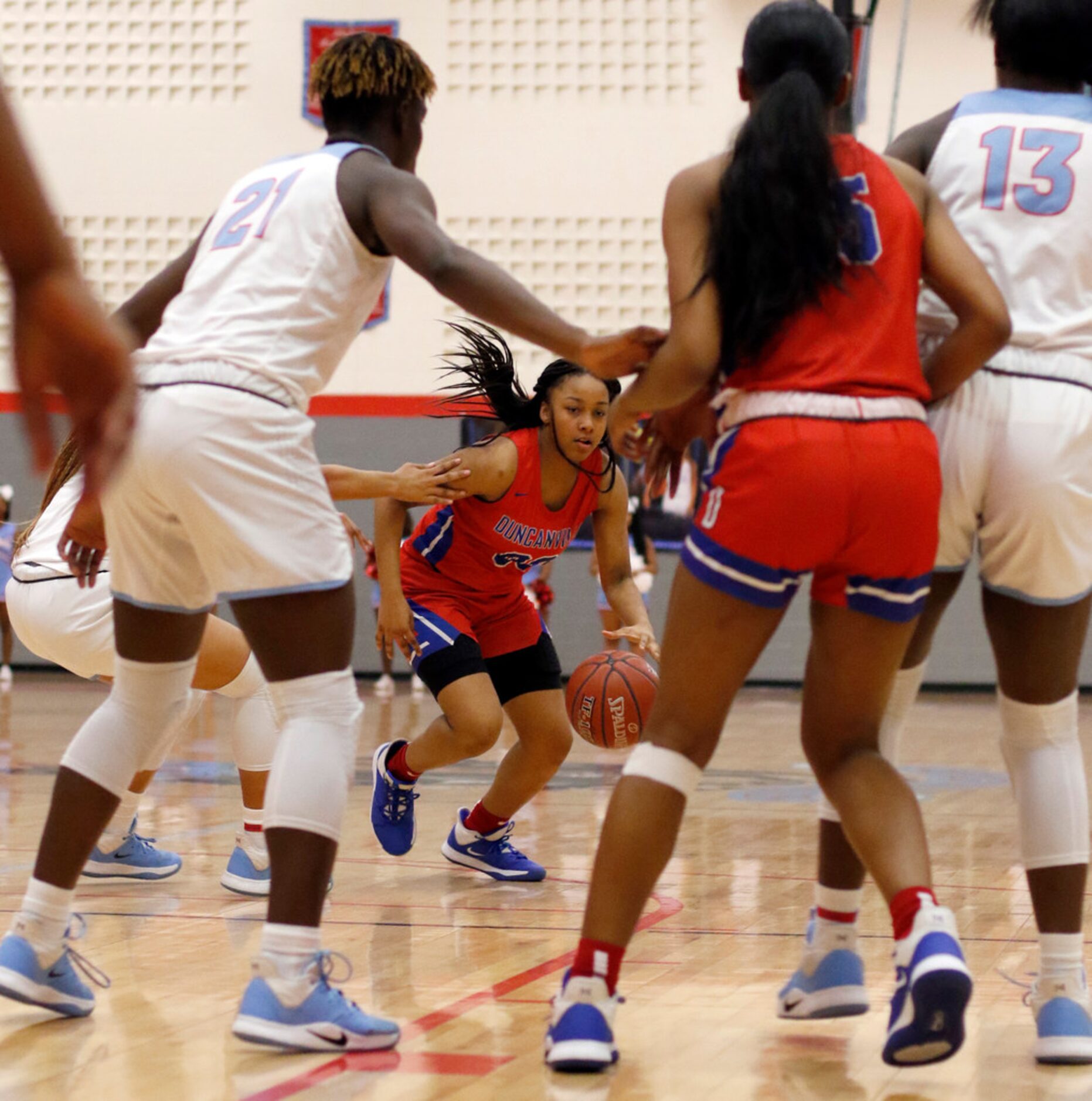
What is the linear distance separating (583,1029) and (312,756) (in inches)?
27.1

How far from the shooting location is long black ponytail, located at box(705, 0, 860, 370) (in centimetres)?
259

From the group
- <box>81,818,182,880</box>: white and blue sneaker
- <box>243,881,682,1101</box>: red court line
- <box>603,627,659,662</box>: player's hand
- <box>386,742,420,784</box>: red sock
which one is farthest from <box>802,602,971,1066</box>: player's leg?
<box>81,818,182,880</box>: white and blue sneaker

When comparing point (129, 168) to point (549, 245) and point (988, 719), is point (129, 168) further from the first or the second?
point (988, 719)

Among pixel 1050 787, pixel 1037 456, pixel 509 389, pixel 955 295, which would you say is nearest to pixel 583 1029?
pixel 1050 787

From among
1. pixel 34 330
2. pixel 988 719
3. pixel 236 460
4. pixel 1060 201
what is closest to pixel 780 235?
pixel 1060 201

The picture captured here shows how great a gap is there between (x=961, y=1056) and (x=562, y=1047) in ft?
2.57

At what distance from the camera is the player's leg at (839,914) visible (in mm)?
2924

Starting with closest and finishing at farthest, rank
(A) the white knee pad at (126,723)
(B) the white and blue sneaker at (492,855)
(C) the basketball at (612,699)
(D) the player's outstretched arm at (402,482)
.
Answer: (A) the white knee pad at (126,723), (D) the player's outstretched arm at (402,482), (B) the white and blue sneaker at (492,855), (C) the basketball at (612,699)

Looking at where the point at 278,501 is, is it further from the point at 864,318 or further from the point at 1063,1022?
the point at 1063,1022

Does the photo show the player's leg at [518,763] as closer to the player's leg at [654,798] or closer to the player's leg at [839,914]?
the player's leg at [839,914]

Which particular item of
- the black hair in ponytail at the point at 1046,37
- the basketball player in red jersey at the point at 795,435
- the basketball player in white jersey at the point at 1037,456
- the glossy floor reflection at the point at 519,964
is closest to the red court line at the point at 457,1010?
the glossy floor reflection at the point at 519,964

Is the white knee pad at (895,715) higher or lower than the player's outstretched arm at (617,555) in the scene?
higher

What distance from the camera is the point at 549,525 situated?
4.78 meters

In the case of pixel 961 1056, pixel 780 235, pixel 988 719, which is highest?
pixel 780 235
